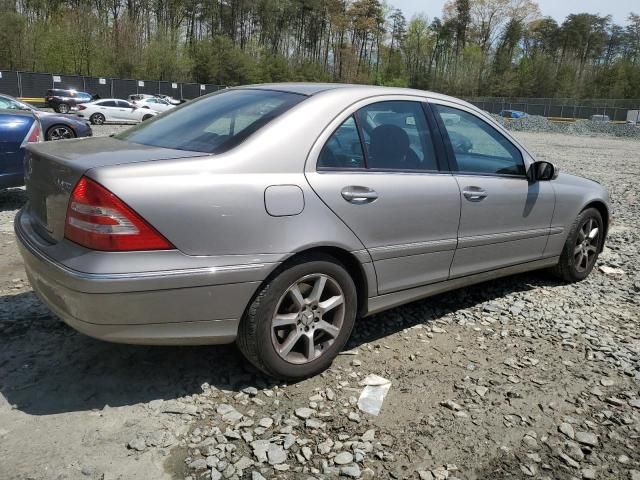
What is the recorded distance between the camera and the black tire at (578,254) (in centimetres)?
480

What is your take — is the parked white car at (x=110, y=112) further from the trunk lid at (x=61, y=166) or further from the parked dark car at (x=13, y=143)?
the trunk lid at (x=61, y=166)

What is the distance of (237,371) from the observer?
10.4 feet

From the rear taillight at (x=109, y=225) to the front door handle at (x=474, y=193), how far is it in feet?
6.83

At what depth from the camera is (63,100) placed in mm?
29688

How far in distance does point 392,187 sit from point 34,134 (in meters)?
5.10

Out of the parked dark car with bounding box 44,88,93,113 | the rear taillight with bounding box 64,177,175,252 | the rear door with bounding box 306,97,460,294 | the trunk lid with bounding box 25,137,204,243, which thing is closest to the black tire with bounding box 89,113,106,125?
the parked dark car with bounding box 44,88,93,113

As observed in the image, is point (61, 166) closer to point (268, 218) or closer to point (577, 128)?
point (268, 218)

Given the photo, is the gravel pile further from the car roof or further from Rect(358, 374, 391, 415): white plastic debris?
Rect(358, 374, 391, 415): white plastic debris

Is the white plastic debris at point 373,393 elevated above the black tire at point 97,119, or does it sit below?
above

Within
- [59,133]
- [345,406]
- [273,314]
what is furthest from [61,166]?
[59,133]

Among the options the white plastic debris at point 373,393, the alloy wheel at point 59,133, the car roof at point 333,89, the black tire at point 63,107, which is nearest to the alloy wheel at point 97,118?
the black tire at point 63,107

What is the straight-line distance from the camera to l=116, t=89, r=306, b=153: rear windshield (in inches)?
115

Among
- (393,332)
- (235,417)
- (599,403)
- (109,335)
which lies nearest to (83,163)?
(109,335)

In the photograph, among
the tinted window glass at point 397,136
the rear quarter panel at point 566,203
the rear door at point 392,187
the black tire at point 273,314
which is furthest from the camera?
the rear quarter panel at point 566,203
